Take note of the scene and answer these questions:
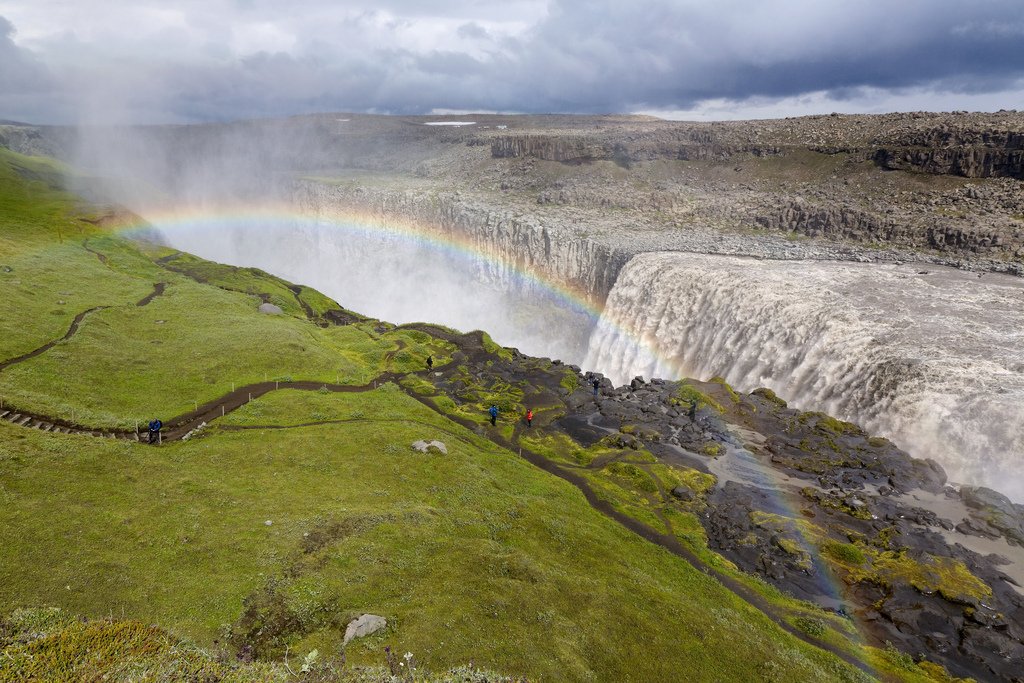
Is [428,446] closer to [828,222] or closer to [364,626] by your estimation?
[364,626]

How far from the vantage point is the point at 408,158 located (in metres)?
198

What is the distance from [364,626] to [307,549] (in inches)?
261

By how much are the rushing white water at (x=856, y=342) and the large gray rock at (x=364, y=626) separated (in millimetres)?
44510

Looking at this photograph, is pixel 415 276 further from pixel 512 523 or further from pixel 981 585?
pixel 981 585

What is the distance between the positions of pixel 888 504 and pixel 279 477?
41.5 metres

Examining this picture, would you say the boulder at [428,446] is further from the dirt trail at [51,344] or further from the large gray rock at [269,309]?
the large gray rock at [269,309]

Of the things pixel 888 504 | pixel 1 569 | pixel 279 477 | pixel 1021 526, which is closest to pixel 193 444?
pixel 279 477

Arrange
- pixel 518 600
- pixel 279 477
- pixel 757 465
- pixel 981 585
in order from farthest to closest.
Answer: pixel 757 465 < pixel 279 477 < pixel 981 585 < pixel 518 600

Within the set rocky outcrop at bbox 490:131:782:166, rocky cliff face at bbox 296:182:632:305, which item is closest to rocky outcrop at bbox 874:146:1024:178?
rocky outcrop at bbox 490:131:782:166

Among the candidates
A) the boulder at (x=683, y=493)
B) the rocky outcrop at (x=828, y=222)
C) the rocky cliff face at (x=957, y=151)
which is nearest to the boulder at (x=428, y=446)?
the boulder at (x=683, y=493)

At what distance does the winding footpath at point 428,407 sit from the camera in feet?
97.6

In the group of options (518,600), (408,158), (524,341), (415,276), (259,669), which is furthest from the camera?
(408,158)

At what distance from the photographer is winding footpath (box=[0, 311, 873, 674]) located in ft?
97.6

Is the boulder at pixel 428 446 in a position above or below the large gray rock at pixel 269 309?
above
